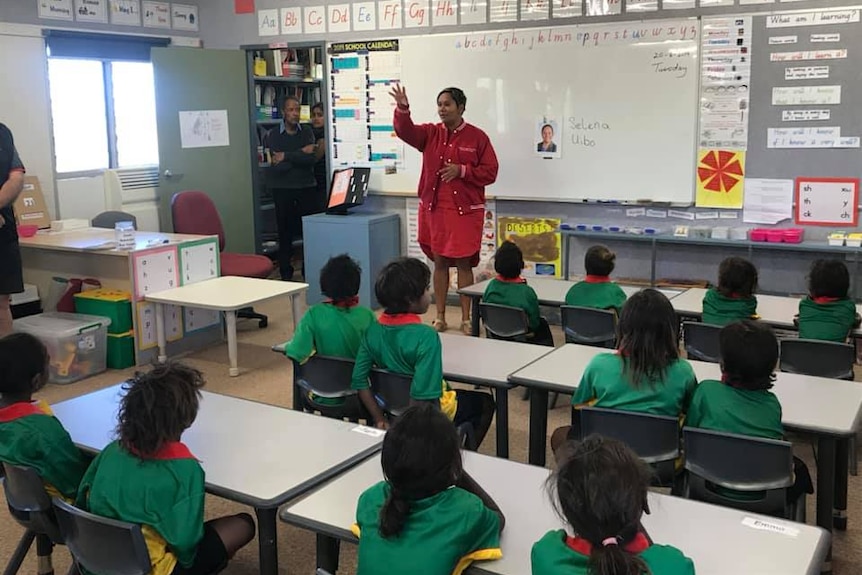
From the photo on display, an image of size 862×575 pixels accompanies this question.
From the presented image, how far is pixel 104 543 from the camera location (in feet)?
6.50

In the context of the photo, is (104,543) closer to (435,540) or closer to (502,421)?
(435,540)

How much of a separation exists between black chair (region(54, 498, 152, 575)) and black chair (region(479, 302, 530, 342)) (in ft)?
8.03

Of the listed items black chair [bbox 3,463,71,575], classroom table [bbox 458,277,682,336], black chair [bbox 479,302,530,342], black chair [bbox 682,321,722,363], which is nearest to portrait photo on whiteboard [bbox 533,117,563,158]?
classroom table [bbox 458,277,682,336]

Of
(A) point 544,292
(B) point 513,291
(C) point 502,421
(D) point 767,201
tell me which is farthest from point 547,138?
(C) point 502,421

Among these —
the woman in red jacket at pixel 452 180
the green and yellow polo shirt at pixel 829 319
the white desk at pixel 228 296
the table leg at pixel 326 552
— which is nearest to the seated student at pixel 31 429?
the table leg at pixel 326 552

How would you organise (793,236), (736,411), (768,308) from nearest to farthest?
(736,411), (768,308), (793,236)

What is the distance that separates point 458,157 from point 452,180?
0.16 meters

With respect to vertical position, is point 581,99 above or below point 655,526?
above

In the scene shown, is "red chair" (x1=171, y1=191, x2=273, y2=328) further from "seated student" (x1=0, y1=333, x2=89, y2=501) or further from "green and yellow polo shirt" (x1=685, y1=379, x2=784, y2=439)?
"green and yellow polo shirt" (x1=685, y1=379, x2=784, y2=439)

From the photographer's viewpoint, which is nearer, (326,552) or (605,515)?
(605,515)

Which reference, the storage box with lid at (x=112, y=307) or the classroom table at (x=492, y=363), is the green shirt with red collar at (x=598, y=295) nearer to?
the classroom table at (x=492, y=363)

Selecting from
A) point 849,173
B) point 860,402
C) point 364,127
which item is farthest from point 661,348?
point 364,127

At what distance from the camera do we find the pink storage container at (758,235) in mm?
5422

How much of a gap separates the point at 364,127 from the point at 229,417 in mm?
4739
